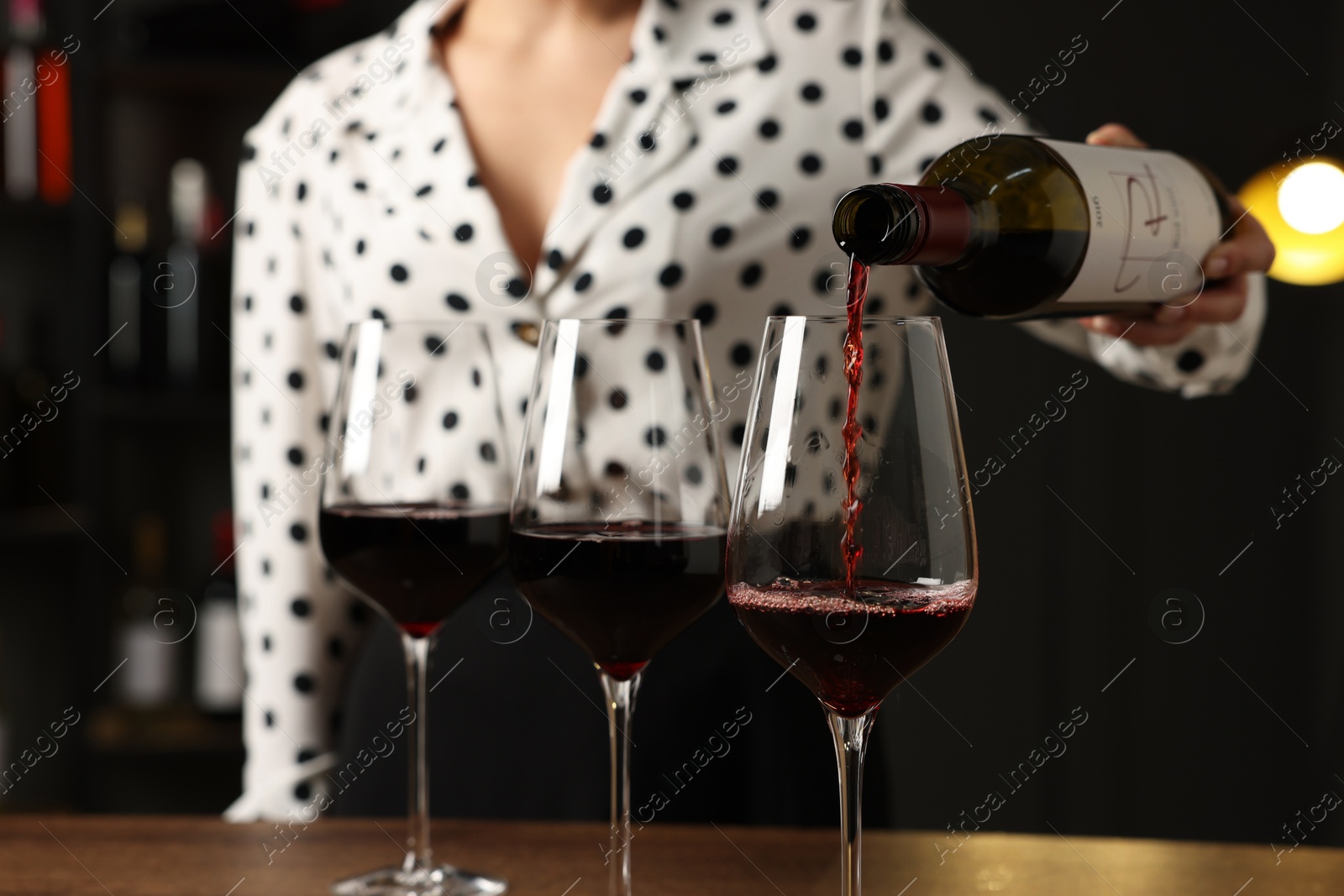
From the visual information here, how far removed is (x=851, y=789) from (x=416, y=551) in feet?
1.04

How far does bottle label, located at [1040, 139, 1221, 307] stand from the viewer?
0.81 meters

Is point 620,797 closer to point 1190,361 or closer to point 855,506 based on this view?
point 855,506

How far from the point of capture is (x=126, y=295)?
7.44 ft

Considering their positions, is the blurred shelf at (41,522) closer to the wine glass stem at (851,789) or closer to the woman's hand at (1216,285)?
the woman's hand at (1216,285)

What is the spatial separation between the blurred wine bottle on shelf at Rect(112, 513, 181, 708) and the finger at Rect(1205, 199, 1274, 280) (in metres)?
1.91

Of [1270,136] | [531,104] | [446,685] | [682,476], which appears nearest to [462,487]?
[682,476]

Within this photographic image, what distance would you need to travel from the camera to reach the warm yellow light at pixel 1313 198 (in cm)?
169

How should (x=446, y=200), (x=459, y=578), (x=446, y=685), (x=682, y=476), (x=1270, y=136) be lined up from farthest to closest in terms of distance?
(x=1270, y=136) < (x=446, y=200) < (x=446, y=685) < (x=459, y=578) < (x=682, y=476)

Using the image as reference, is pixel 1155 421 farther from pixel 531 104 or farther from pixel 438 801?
pixel 438 801

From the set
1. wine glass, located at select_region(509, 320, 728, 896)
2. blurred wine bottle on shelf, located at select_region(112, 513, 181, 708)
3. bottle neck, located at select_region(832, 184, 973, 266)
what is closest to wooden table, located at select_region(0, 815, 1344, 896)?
wine glass, located at select_region(509, 320, 728, 896)

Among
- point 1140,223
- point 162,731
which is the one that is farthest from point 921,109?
point 162,731

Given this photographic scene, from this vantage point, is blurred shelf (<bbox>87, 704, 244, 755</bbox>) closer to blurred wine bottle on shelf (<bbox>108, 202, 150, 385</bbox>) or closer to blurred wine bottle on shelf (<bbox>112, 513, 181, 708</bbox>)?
blurred wine bottle on shelf (<bbox>112, 513, 181, 708</bbox>)

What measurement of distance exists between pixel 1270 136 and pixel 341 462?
6.66ft

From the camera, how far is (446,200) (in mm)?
1236
